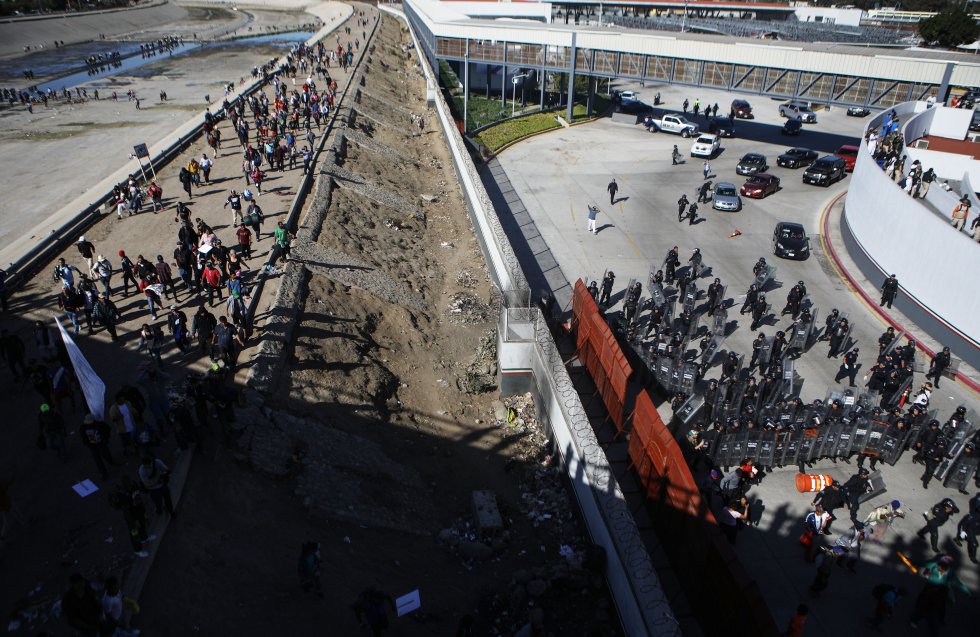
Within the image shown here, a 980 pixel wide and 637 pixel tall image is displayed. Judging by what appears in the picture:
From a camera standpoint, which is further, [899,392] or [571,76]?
[571,76]

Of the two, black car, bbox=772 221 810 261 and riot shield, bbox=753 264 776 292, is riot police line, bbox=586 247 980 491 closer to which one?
riot shield, bbox=753 264 776 292

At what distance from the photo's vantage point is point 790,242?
28.2 m

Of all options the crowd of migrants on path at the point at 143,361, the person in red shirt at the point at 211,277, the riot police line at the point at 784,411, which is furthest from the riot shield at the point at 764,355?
the person in red shirt at the point at 211,277

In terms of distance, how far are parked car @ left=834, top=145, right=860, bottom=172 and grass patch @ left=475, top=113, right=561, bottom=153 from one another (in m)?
20.2

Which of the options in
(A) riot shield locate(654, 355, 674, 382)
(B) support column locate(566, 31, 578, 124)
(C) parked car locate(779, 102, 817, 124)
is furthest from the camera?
(C) parked car locate(779, 102, 817, 124)

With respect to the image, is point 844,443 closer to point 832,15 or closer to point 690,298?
point 690,298

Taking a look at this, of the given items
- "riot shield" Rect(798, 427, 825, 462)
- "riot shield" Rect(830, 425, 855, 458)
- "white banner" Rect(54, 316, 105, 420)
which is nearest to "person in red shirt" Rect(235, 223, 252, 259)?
Result: "white banner" Rect(54, 316, 105, 420)

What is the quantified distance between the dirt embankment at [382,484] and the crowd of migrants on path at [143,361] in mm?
759

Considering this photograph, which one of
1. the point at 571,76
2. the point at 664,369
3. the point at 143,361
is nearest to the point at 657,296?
the point at 664,369

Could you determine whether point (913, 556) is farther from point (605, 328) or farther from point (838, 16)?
point (838, 16)

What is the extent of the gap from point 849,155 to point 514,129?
2281 centimetres

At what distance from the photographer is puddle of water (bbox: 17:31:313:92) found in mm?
72075

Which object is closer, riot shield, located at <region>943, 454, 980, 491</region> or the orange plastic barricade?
riot shield, located at <region>943, 454, 980, 491</region>

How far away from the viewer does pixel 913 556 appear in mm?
13742
